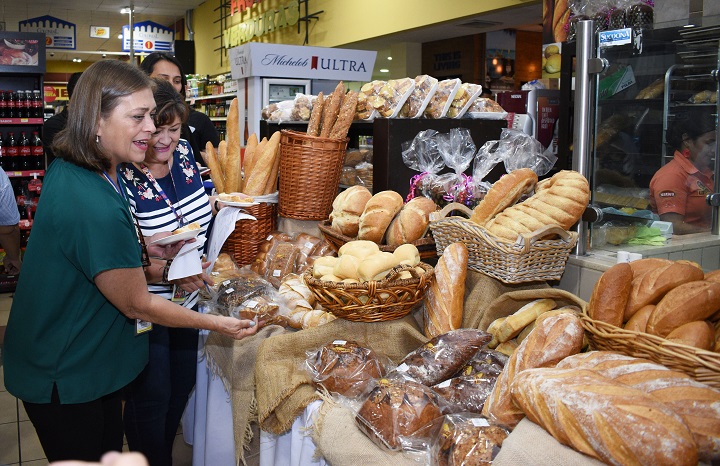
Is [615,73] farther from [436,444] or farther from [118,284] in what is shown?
[118,284]

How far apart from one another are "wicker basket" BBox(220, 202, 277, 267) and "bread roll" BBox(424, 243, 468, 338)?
1269 millimetres

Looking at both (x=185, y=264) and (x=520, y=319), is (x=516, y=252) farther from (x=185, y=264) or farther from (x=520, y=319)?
(x=185, y=264)

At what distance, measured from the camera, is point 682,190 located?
2326 mm

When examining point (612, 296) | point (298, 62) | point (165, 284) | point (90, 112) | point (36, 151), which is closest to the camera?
point (612, 296)

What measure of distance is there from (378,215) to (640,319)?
1.13 m

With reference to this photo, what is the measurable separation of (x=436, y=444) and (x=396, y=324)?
602mm

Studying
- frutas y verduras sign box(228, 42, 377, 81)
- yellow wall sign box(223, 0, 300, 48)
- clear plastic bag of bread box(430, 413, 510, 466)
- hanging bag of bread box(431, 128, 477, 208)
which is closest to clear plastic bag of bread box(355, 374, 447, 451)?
clear plastic bag of bread box(430, 413, 510, 466)

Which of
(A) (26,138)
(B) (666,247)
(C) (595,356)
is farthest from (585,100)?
(A) (26,138)

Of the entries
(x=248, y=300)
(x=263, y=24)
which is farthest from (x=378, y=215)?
(x=263, y=24)

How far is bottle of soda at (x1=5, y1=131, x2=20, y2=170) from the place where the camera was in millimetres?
7164

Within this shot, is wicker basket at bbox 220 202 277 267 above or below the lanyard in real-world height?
below

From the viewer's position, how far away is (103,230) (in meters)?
1.67

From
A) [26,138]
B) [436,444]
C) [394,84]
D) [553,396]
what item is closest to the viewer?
[553,396]

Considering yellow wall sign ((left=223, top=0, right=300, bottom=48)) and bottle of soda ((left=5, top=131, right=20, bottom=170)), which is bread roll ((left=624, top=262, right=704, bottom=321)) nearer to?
bottle of soda ((left=5, top=131, right=20, bottom=170))
